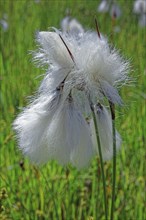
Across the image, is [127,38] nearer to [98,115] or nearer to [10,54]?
[10,54]

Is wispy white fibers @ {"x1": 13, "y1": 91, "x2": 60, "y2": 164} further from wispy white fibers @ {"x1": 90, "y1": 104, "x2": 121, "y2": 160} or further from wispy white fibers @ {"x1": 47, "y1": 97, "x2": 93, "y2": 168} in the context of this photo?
wispy white fibers @ {"x1": 90, "y1": 104, "x2": 121, "y2": 160}

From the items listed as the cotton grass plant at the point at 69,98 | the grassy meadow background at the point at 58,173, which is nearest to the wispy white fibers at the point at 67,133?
the cotton grass plant at the point at 69,98

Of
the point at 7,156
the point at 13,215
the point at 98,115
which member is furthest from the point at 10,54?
the point at 98,115

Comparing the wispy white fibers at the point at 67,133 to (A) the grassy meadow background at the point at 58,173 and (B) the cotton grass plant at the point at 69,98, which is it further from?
(A) the grassy meadow background at the point at 58,173

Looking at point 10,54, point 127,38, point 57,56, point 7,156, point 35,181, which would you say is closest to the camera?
point 57,56

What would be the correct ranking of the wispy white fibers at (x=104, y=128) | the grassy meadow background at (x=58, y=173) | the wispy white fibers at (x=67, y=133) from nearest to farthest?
the wispy white fibers at (x=67, y=133), the wispy white fibers at (x=104, y=128), the grassy meadow background at (x=58, y=173)

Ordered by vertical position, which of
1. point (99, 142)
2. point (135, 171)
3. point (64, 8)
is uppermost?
point (64, 8)
